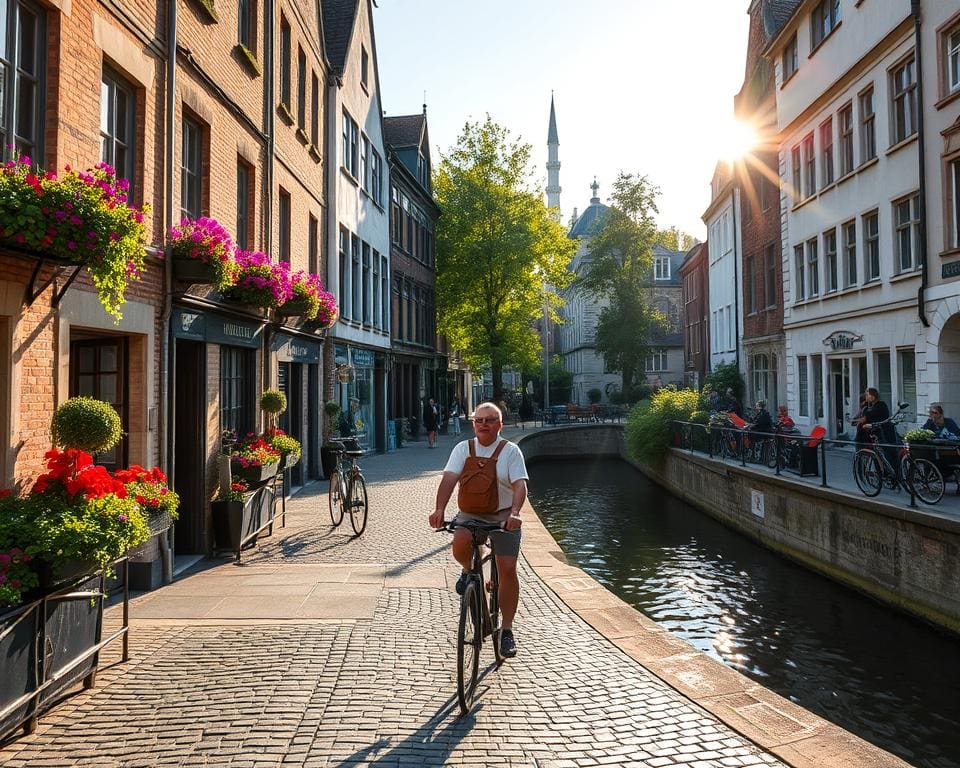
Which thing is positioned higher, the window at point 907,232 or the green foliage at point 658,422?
the window at point 907,232

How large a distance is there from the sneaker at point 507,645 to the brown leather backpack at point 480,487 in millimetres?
871

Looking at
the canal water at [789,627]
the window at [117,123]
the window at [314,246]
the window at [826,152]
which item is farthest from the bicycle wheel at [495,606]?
the window at [826,152]

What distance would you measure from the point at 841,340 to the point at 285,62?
15.1 meters

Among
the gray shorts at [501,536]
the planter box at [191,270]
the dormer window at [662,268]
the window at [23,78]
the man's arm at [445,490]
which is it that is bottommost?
the gray shorts at [501,536]

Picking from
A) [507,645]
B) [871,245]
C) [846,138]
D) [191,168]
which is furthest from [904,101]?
[507,645]

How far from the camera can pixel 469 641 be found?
16.2 feet

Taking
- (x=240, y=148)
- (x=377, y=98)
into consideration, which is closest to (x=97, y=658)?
(x=240, y=148)

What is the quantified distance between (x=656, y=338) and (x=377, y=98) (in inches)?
1761

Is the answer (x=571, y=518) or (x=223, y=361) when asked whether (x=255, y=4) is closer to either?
(x=223, y=361)

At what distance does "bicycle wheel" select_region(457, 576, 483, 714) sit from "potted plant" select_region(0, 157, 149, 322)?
11.9 ft

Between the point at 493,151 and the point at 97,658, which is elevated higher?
the point at 493,151

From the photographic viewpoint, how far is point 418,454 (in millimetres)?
25766

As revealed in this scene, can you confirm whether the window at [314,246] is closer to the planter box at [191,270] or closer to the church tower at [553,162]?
the planter box at [191,270]

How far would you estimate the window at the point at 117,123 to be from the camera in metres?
7.71
